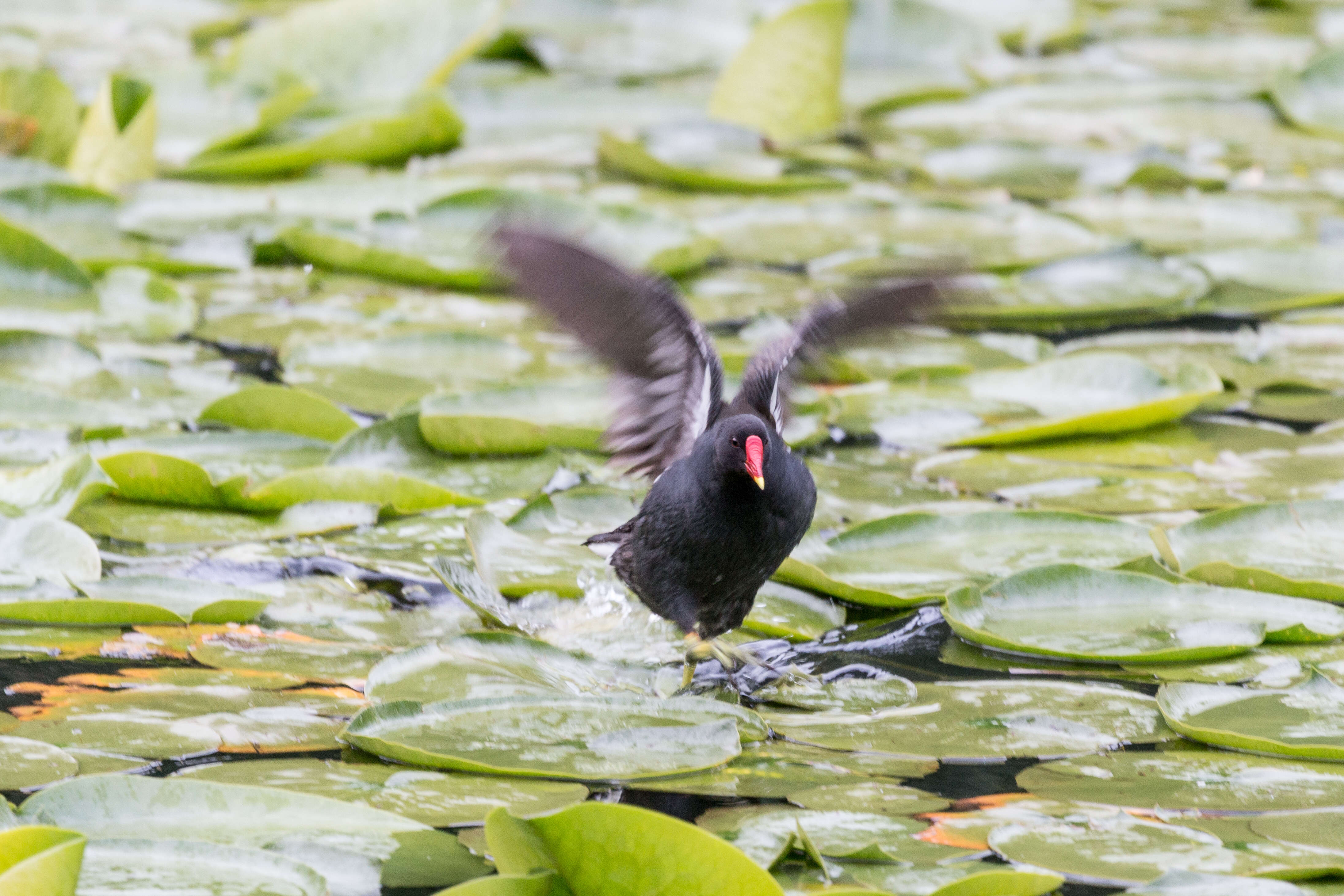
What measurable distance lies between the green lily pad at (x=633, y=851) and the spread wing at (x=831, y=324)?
1.14 metres

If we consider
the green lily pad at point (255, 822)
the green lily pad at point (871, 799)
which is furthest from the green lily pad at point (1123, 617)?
the green lily pad at point (255, 822)

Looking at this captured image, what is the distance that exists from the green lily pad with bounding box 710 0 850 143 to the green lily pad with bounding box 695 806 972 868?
129 inches

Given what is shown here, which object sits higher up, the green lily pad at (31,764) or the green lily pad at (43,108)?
the green lily pad at (43,108)

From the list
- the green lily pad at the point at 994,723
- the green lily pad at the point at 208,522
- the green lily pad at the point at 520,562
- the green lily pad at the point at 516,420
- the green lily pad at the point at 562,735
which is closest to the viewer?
the green lily pad at the point at 562,735

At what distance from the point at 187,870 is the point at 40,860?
24 cm

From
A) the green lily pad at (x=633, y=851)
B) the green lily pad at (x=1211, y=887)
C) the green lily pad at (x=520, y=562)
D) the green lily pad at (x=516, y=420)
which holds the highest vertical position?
the green lily pad at (x=633, y=851)

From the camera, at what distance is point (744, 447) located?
2.24m

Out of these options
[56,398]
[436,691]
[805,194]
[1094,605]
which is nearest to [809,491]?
[1094,605]

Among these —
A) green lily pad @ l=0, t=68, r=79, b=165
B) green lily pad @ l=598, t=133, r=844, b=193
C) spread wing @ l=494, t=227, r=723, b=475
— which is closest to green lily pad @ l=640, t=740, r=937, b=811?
spread wing @ l=494, t=227, r=723, b=475

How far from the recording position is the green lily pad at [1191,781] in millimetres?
1756

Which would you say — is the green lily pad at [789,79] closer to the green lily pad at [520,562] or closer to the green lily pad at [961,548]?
the green lily pad at [961,548]

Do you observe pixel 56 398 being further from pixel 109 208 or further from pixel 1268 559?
pixel 1268 559

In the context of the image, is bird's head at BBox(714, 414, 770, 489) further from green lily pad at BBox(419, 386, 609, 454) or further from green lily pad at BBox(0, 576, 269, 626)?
green lily pad at BBox(0, 576, 269, 626)

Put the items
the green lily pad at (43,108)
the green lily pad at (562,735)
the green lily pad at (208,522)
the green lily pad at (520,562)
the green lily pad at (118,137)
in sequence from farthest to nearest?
the green lily pad at (43,108) → the green lily pad at (118,137) → the green lily pad at (208,522) → the green lily pad at (520,562) → the green lily pad at (562,735)
